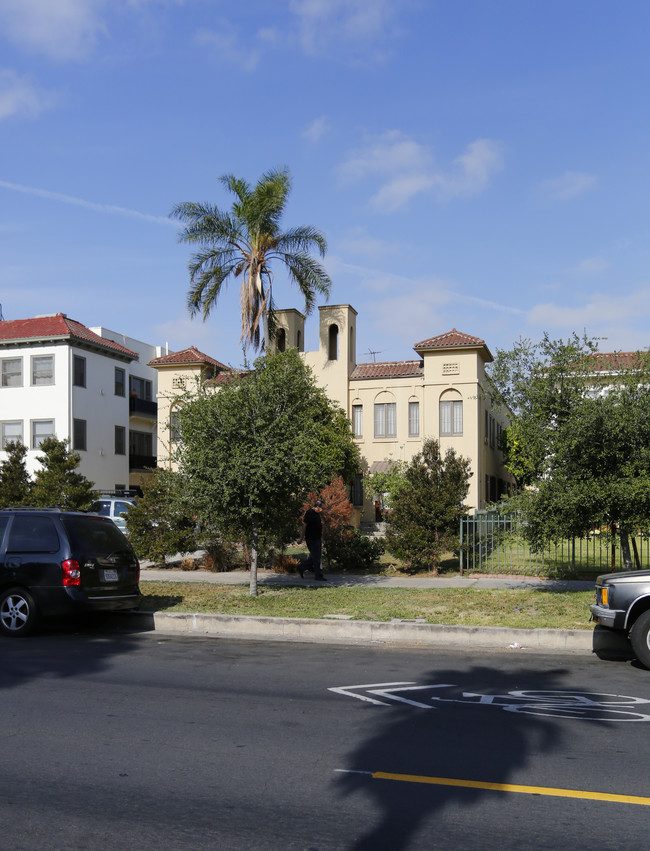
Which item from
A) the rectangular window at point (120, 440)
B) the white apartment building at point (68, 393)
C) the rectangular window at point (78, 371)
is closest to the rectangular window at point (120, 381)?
the white apartment building at point (68, 393)

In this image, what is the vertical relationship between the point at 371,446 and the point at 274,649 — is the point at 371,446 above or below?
above

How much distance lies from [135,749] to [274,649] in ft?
15.8

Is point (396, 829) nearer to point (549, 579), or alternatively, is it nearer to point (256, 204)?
point (549, 579)

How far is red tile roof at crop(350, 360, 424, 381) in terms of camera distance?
35.5 meters

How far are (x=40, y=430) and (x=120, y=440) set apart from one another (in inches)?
209

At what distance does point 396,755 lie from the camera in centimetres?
578

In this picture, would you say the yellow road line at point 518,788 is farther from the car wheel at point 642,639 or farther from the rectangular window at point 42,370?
the rectangular window at point 42,370

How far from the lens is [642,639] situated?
912 centimetres

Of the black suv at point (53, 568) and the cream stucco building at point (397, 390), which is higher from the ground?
the cream stucco building at point (397, 390)

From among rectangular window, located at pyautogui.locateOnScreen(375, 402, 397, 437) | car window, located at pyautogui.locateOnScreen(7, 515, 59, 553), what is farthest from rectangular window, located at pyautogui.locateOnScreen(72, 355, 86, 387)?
car window, located at pyautogui.locateOnScreen(7, 515, 59, 553)

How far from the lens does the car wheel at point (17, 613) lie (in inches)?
434

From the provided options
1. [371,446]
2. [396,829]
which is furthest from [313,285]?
[396,829]

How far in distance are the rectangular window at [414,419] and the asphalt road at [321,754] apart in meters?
25.7

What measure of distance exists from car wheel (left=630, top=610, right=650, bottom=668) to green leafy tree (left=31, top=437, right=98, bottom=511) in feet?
61.2
